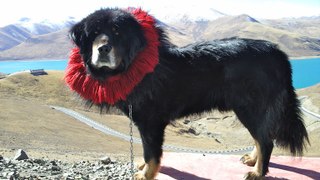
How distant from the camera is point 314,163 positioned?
6273 mm

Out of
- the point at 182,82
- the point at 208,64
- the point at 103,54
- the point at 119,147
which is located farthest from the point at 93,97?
the point at 119,147

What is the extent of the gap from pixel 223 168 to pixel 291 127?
115cm

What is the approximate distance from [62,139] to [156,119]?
27000 mm

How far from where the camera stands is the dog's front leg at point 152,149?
5.19 metres

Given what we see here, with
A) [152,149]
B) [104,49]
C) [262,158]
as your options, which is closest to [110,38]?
[104,49]

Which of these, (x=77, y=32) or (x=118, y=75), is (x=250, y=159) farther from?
(x=77, y=32)

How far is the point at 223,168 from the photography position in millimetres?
6004

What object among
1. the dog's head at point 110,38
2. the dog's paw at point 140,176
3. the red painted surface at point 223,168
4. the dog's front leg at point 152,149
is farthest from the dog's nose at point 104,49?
the red painted surface at point 223,168

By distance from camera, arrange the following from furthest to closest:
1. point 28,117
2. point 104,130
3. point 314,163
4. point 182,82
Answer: point 104,130, point 28,117, point 314,163, point 182,82

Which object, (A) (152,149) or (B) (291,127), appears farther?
(B) (291,127)

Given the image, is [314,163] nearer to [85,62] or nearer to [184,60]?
[184,60]

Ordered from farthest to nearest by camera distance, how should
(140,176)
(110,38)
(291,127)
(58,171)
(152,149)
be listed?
(58,171) < (291,127) < (140,176) < (152,149) < (110,38)

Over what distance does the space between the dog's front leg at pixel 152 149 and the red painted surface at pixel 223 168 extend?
0.43m

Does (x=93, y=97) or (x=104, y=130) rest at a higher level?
(x=93, y=97)
